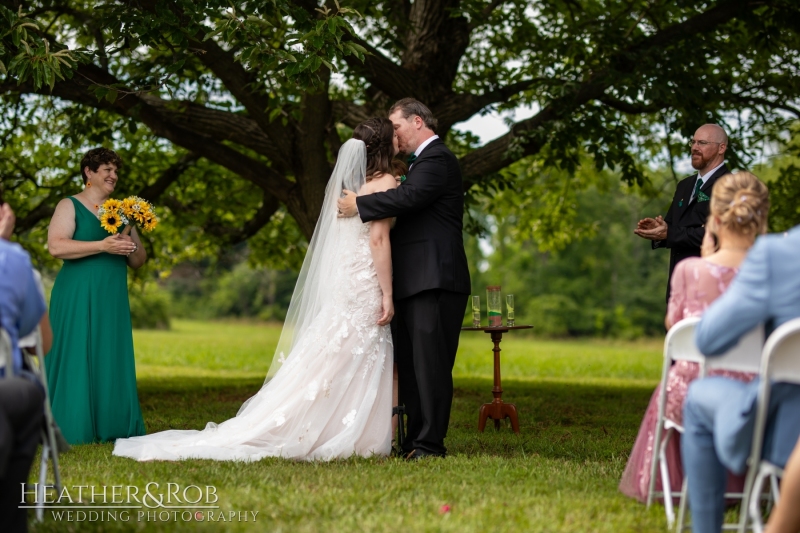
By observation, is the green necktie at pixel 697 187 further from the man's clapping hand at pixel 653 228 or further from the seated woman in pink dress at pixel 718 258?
the seated woman in pink dress at pixel 718 258

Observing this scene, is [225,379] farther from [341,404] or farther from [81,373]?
[341,404]

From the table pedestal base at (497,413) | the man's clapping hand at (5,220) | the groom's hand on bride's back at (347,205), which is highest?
the groom's hand on bride's back at (347,205)

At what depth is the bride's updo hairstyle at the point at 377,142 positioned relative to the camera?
5.86m

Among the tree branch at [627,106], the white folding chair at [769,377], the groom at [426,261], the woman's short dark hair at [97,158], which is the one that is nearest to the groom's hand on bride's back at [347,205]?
the groom at [426,261]

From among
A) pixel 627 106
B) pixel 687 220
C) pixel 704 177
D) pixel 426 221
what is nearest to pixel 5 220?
pixel 426 221

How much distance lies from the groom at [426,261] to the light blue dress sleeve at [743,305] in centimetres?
248

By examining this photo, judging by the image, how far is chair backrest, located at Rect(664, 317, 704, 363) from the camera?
3713mm

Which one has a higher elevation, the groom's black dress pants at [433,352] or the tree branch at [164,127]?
Answer: the tree branch at [164,127]

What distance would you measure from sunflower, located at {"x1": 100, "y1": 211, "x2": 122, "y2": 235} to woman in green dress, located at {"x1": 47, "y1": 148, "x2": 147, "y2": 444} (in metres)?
0.07

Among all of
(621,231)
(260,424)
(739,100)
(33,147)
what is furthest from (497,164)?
(621,231)

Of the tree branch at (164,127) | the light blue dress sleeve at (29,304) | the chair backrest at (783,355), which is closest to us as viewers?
the chair backrest at (783,355)

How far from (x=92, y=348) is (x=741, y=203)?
15.9 feet

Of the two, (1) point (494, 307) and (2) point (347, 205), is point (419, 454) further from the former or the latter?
(1) point (494, 307)

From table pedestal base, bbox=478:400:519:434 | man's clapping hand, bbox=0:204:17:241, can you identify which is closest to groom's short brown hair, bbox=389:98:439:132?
table pedestal base, bbox=478:400:519:434
